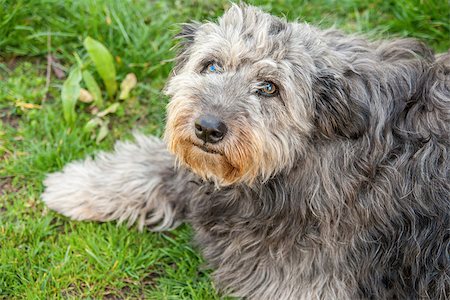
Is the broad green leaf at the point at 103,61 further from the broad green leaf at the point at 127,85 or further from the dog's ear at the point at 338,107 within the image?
the dog's ear at the point at 338,107

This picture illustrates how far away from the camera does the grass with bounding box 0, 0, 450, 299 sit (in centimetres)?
432

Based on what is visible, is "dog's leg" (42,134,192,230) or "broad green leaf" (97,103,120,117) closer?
"dog's leg" (42,134,192,230)

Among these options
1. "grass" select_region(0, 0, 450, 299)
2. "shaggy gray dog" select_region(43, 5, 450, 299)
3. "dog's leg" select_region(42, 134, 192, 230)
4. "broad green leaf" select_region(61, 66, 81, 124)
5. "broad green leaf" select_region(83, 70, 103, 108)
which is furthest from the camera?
"broad green leaf" select_region(83, 70, 103, 108)

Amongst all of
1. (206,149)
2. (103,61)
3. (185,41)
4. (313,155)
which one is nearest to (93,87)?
(103,61)

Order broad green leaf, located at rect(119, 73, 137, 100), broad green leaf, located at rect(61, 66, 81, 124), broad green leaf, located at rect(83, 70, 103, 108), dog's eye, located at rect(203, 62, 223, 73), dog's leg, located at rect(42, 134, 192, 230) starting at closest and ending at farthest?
dog's eye, located at rect(203, 62, 223, 73)
dog's leg, located at rect(42, 134, 192, 230)
broad green leaf, located at rect(61, 66, 81, 124)
broad green leaf, located at rect(83, 70, 103, 108)
broad green leaf, located at rect(119, 73, 137, 100)

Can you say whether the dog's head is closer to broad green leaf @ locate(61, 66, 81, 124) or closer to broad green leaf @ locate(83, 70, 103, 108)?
broad green leaf @ locate(61, 66, 81, 124)

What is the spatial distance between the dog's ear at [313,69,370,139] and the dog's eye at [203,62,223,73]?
484 millimetres

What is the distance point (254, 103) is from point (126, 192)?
1.45 meters

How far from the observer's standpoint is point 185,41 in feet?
12.6

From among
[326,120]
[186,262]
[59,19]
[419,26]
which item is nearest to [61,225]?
[186,262]

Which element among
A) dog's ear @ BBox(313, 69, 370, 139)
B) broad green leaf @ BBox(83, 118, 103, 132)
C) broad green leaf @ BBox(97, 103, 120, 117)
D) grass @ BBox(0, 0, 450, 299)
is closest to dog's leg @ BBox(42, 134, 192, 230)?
grass @ BBox(0, 0, 450, 299)

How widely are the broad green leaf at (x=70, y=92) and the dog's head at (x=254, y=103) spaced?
5.00 feet

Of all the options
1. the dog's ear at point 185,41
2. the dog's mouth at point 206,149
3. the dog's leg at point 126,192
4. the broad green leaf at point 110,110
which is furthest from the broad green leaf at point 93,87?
the dog's mouth at point 206,149

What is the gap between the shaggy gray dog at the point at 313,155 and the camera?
3.46 metres
